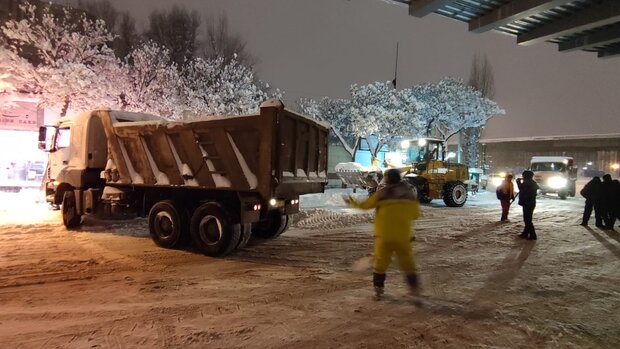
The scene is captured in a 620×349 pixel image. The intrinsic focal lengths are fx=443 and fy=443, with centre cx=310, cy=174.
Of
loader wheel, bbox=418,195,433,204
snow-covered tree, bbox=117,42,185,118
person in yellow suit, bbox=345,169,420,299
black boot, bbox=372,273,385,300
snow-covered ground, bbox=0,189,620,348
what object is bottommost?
snow-covered ground, bbox=0,189,620,348

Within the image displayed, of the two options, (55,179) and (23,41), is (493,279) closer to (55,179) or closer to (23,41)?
(55,179)

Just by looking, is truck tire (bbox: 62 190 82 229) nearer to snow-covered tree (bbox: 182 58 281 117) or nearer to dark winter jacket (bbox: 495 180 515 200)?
snow-covered tree (bbox: 182 58 281 117)

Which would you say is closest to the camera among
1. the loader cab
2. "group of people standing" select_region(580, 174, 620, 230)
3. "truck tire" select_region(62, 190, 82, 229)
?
"truck tire" select_region(62, 190, 82, 229)

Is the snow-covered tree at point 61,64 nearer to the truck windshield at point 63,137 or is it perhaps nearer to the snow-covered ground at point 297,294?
the truck windshield at point 63,137

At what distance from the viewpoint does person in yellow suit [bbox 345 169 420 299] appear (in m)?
5.45

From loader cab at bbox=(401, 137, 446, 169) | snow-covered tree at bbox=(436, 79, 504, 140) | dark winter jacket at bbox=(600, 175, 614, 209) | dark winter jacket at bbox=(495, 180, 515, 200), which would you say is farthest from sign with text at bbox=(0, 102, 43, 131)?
snow-covered tree at bbox=(436, 79, 504, 140)

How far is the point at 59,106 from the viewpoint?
61.7 feet

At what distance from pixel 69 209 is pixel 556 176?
2471 cm

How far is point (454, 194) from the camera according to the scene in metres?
18.5

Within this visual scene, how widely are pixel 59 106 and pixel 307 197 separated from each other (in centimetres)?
1121

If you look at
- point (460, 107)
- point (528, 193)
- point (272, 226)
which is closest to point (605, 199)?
point (528, 193)

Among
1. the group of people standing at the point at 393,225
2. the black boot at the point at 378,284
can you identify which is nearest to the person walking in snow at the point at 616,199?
the group of people standing at the point at 393,225

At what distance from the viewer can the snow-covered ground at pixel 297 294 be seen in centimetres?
445

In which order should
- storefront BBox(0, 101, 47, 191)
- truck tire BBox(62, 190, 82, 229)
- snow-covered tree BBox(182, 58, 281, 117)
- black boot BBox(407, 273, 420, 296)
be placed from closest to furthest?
black boot BBox(407, 273, 420, 296)
truck tire BBox(62, 190, 82, 229)
snow-covered tree BBox(182, 58, 281, 117)
storefront BBox(0, 101, 47, 191)
